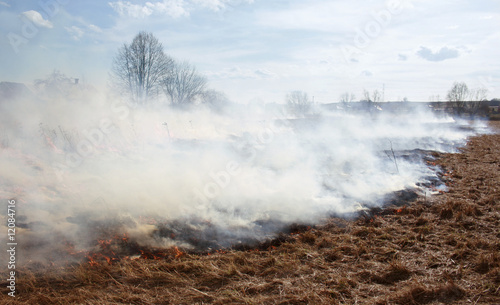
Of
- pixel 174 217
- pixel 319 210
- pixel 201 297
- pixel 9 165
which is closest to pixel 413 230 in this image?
pixel 319 210

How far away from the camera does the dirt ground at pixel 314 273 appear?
407cm

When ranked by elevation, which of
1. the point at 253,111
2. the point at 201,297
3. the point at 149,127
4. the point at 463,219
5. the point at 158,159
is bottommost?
the point at 201,297

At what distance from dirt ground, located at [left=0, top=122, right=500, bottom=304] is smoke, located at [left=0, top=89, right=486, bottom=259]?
771mm

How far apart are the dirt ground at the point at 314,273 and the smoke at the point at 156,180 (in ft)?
2.53

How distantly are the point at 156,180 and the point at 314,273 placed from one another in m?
5.78

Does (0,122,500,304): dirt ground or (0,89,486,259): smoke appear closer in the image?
(0,122,500,304): dirt ground

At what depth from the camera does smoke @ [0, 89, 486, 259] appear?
614cm

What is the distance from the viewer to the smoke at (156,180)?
6.14 metres

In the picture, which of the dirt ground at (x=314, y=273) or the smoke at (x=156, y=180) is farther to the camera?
the smoke at (x=156, y=180)

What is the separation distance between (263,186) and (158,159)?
4.58m

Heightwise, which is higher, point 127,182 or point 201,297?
point 127,182

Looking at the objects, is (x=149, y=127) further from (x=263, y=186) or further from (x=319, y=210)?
(x=319, y=210)

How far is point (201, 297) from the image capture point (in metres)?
4.16

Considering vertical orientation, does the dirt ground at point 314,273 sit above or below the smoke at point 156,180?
below
